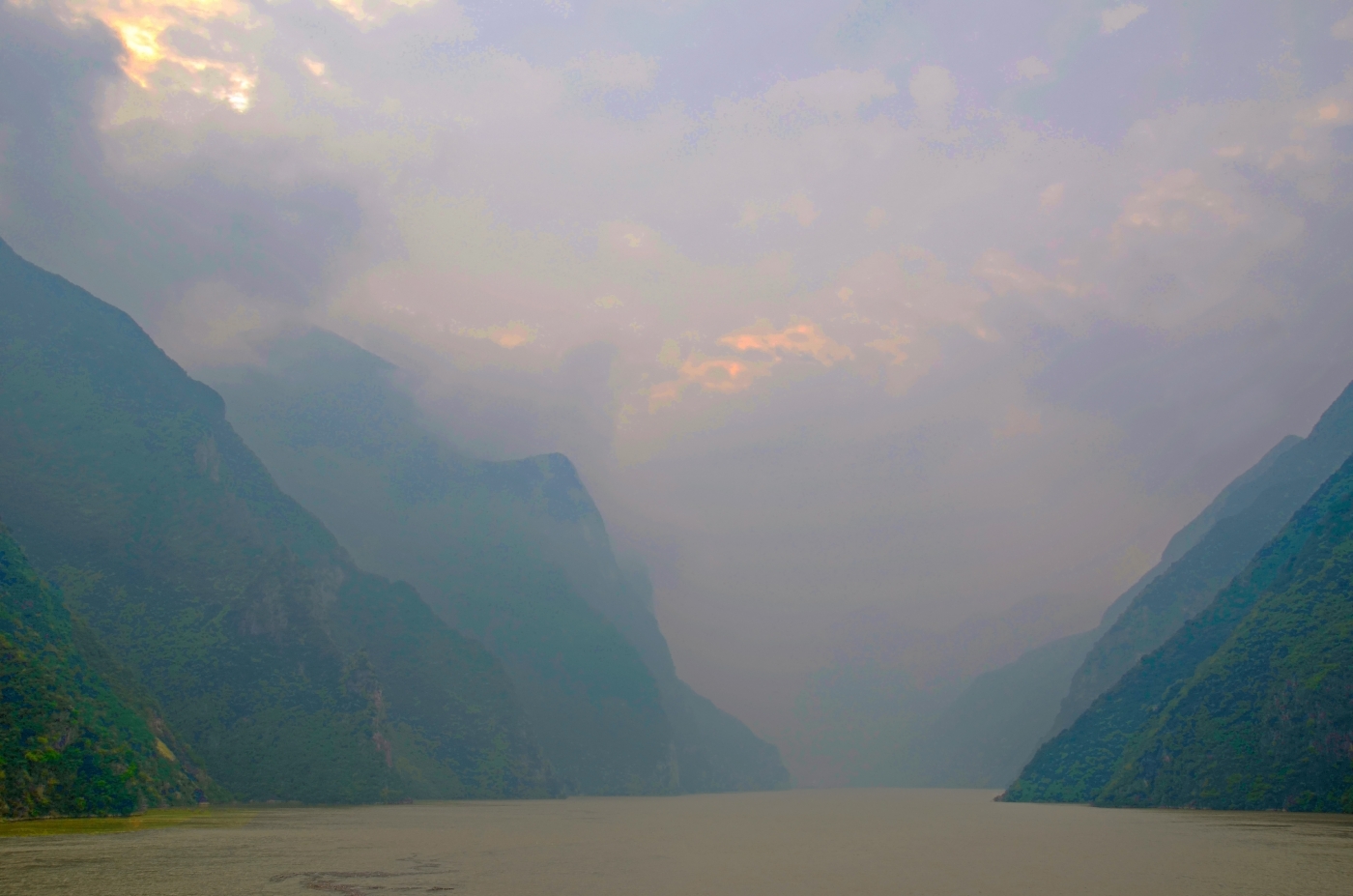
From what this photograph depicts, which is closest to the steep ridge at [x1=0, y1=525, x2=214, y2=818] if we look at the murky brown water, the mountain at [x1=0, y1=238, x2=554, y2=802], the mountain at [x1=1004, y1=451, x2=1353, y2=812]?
the murky brown water

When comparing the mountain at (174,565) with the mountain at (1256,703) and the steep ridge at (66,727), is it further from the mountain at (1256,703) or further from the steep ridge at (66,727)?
the mountain at (1256,703)

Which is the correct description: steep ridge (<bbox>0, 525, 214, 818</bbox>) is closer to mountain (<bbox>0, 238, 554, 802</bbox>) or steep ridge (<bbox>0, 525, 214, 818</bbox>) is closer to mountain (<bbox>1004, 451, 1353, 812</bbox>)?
mountain (<bbox>0, 238, 554, 802</bbox>)

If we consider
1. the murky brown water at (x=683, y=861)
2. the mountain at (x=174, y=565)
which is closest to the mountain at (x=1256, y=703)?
the murky brown water at (x=683, y=861)

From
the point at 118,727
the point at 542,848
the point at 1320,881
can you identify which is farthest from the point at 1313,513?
the point at 118,727

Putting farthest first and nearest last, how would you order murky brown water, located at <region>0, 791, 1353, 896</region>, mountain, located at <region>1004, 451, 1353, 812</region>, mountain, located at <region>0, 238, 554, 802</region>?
mountain, located at <region>0, 238, 554, 802</region>, mountain, located at <region>1004, 451, 1353, 812</region>, murky brown water, located at <region>0, 791, 1353, 896</region>

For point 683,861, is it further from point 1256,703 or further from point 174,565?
point 174,565

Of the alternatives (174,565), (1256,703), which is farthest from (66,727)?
(1256,703)

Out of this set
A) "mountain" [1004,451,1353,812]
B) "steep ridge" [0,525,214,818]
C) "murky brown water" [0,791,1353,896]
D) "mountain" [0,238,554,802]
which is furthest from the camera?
"mountain" [0,238,554,802]
